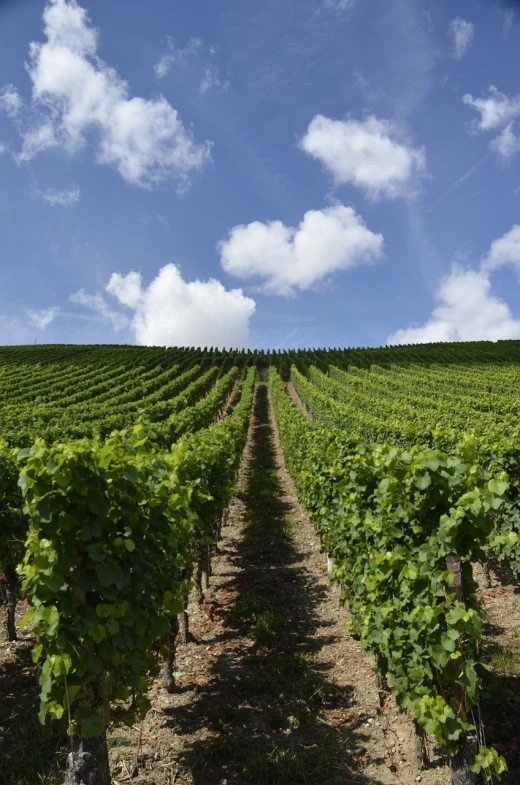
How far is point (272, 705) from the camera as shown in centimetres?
534

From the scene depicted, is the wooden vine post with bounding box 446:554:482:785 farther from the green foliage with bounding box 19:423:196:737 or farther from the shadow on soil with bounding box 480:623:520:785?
the green foliage with bounding box 19:423:196:737

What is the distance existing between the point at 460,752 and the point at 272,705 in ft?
7.20

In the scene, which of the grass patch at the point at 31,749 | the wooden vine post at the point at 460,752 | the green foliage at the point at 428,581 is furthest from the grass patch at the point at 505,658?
the grass patch at the point at 31,749

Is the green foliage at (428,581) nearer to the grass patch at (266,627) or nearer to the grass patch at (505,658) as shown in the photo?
the grass patch at (505,658)

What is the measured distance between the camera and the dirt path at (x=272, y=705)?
4.37 meters

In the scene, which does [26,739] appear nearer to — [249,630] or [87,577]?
[87,577]

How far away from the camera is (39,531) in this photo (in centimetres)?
363

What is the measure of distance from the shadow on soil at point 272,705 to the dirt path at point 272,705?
0.01 m

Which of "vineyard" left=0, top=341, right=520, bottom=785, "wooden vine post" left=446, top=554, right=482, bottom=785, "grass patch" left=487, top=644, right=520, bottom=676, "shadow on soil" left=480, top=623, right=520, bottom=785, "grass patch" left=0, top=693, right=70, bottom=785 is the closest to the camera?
"vineyard" left=0, top=341, right=520, bottom=785

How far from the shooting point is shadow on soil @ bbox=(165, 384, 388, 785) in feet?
14.4

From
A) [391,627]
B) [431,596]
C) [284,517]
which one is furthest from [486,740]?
[284,517]

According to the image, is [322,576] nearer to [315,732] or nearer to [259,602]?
[259,602]

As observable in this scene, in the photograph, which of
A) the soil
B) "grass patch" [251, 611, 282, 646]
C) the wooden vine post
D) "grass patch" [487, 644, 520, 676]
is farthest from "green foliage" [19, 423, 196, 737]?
"grass patch" [487, 644, 520, 676]

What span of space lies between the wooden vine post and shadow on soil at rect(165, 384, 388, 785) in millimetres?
788
